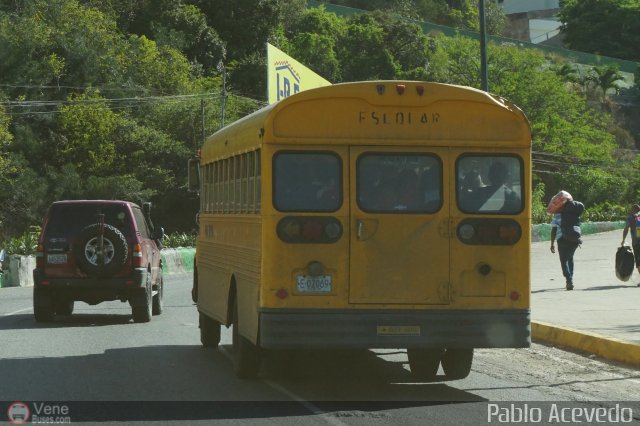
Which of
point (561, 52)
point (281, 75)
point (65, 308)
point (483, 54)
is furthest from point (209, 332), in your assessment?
point (561, 52)

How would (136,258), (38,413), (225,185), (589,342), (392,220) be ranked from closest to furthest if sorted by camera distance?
(38,413) → (392,220) → (225,185) → (589,342) → (136,258)

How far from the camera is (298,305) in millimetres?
11180

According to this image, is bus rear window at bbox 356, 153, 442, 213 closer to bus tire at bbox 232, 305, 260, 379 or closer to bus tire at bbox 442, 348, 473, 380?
bus tire at bbox 442, 348, 473, 380

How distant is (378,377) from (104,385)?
2694mm

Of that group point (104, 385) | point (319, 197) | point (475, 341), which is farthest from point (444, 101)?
point (104, 385)

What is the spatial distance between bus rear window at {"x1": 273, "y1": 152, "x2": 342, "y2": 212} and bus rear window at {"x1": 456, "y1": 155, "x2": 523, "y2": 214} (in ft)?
3.66

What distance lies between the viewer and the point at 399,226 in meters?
11.4

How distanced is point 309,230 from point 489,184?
170 cm

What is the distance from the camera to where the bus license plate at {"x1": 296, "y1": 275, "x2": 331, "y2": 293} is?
11.2 meters

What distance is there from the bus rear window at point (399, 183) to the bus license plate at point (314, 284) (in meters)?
0.72

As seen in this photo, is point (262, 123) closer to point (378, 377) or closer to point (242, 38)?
point (378, 377)

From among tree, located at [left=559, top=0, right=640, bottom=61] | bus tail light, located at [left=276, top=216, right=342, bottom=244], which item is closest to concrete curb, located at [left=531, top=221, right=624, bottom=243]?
bus tail light, located at [left=276, top=216, right=342, bottom=244]

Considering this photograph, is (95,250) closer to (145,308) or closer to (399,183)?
(145,308)

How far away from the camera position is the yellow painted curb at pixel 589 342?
1381 cm
